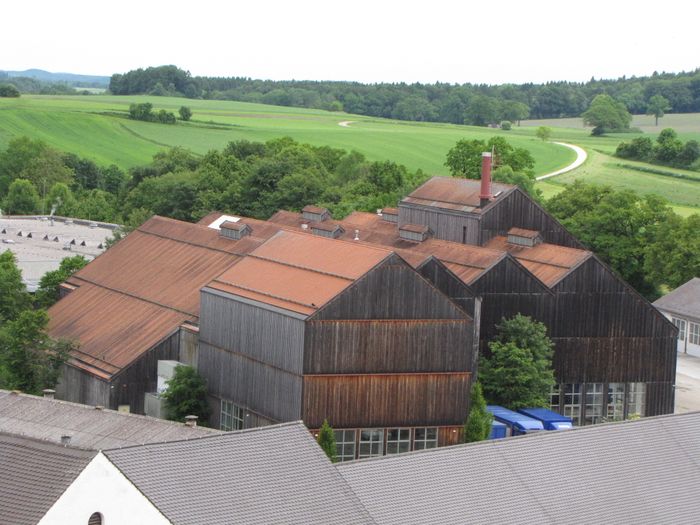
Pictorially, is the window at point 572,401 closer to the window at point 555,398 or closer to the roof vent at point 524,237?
the window at point 555,398

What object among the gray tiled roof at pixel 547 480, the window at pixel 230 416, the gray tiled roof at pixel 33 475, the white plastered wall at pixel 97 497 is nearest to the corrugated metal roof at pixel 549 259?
the window at pixel 230 416

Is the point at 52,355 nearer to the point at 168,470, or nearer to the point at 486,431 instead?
the point at 486,431

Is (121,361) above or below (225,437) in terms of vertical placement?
below

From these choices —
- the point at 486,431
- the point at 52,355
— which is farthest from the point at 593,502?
the point at 52,355

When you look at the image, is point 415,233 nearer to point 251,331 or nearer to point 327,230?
point 327,230

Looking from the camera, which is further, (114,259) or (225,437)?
(114,259)

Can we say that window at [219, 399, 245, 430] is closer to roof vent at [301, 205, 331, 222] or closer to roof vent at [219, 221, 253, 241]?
roof vent at [219, 221, 253, 241]

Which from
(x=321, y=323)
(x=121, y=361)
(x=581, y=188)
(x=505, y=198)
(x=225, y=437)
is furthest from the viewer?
(x=581, y=188)

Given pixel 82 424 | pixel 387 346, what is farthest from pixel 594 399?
pixel 82 424
